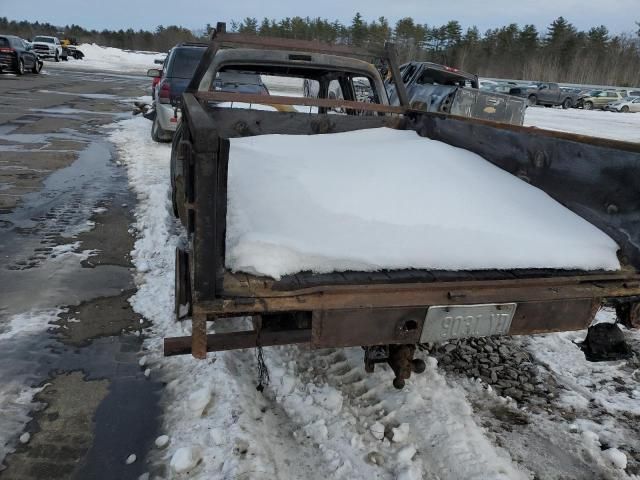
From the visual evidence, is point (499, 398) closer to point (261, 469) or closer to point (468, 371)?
point (468, 371)

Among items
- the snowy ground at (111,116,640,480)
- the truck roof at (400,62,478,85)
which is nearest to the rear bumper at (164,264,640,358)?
the snowy ground at (111,116,640,480)

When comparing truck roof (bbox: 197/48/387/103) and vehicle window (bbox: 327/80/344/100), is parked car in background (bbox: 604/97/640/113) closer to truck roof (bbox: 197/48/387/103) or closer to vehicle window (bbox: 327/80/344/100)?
vehicle window (bbox: 327/80/344/100)

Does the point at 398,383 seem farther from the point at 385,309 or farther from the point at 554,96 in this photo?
the point at 554,96

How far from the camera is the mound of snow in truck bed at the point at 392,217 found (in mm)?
2152

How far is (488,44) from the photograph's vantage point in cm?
7269

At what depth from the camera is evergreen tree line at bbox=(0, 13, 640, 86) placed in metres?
59.3

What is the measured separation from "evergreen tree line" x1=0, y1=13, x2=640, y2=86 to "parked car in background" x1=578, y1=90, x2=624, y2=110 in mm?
23510

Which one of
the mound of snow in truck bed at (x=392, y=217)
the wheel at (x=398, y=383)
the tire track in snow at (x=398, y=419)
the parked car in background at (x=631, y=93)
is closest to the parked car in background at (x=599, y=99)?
the parked car in background at (x=631, y=93)

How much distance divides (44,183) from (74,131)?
469 cm

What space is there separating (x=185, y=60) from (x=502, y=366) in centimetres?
840

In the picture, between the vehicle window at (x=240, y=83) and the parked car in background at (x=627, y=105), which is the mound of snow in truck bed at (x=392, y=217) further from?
the parked car in background at (x=627, y=105)

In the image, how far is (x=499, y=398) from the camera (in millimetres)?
2883

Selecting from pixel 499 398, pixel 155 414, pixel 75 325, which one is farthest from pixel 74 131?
pixel 499 398

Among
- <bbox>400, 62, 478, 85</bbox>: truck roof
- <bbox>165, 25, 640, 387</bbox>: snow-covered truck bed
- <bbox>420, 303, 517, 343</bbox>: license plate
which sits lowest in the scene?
<bbox>420, 303, 517, 343</bbox>: license plate
